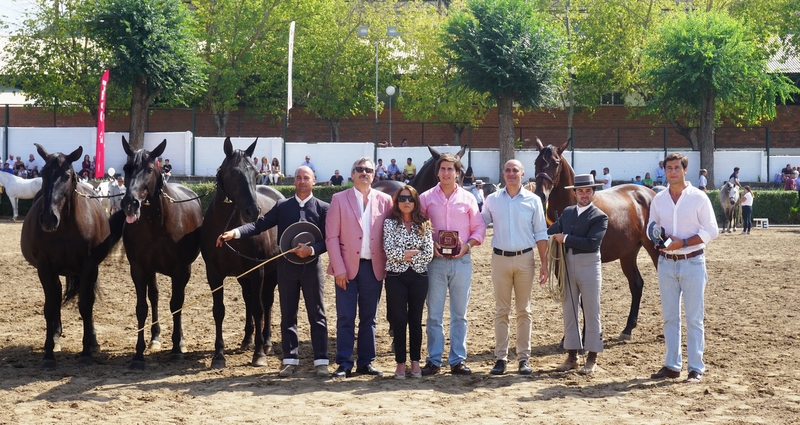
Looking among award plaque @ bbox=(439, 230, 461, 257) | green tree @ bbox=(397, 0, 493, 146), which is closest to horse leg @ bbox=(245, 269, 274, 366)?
award plaque @ bbox=(439, 230, 461, 257)

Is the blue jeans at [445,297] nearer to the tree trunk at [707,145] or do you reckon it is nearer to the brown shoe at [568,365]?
the brown shoe at [568,365]

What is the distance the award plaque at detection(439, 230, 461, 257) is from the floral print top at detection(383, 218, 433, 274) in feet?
0.35

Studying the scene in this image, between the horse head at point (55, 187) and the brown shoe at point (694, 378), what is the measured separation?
19.5 ft

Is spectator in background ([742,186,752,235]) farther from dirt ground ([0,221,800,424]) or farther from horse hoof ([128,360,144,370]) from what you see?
horse hoof ([128,360,144,370])

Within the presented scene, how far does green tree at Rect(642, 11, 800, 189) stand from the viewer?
3328cm

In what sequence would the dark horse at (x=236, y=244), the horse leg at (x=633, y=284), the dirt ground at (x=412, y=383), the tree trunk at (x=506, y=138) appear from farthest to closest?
the tree trunk at (x=506, y=138) → the horse leg at (x=633, y=284) → the dark horse at (x=236, y=244) → the dirt ground at (x=412, y=383)

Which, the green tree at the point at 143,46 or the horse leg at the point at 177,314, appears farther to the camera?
the green tree at the point at 143,46

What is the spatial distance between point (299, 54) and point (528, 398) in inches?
1424

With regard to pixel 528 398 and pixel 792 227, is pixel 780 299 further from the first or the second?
pixel 792 227

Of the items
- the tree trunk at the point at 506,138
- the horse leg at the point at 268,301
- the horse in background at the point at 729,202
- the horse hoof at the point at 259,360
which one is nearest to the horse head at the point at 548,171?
the horse leg at the point at 268,301

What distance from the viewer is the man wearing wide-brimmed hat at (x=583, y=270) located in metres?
7.72

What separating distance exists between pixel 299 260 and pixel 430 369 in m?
1.55

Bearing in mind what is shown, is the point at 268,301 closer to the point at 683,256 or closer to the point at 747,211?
the point at 683,256

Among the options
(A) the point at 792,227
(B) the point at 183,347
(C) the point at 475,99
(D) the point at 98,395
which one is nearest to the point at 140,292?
(B) the point at 183,347
